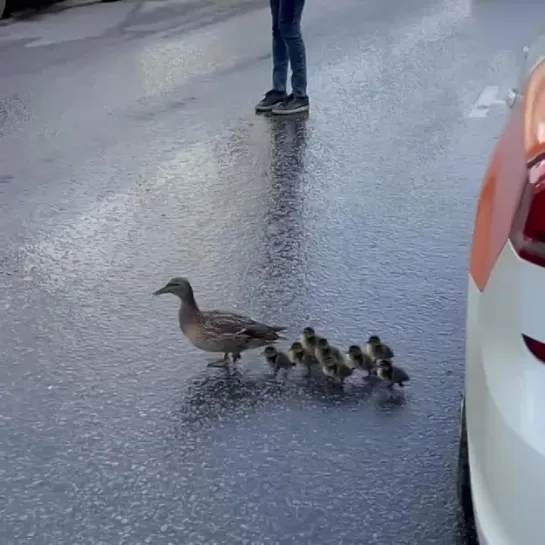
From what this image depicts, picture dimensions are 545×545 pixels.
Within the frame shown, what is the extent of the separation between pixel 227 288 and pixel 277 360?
3.47 ft

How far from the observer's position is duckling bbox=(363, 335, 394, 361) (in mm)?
4668

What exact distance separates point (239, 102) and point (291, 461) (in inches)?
255

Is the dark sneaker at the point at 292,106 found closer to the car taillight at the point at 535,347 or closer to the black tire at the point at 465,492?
the black tire at the point at 465,492

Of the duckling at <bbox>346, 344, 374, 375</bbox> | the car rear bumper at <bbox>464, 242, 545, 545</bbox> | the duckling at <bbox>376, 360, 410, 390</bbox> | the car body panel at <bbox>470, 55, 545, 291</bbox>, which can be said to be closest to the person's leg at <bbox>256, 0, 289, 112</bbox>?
the duckling at <bbox>346, 344, 374, 375</bbox>

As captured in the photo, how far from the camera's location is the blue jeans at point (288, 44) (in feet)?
30.8

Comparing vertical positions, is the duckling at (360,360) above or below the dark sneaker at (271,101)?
above

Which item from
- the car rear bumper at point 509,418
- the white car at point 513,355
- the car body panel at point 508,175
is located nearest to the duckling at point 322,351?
the car body panel at point 508,175

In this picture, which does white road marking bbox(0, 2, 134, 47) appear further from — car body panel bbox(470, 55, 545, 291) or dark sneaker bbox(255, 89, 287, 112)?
car body panel bbox(470, 55, 545, 291)

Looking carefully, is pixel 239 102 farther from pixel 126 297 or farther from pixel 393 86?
pixel 126 297

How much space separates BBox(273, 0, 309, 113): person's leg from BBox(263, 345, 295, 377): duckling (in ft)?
16.7

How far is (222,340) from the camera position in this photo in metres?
4.79

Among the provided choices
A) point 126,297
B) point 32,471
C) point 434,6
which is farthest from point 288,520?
point 434,6

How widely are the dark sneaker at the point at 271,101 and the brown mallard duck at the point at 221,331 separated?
4.97 meters

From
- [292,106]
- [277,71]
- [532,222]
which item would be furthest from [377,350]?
[277,71]
